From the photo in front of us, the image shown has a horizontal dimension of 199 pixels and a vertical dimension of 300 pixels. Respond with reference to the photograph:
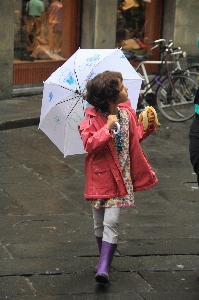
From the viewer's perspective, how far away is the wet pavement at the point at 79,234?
16.4 ft

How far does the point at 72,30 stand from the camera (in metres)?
14.7

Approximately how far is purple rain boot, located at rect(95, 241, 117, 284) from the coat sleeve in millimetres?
664

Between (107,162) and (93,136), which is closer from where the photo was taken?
(93,136)

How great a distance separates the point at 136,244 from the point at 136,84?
4.35 feet

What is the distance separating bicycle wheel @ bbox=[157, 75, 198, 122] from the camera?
11.9 metres

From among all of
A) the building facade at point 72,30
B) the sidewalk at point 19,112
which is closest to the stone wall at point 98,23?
the building facade at point 72,30

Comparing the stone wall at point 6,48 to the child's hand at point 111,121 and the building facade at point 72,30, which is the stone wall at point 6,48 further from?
the child's hand at point 111,121

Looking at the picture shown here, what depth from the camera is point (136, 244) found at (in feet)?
19.4

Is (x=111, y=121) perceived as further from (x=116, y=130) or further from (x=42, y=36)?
(x=42, y=36)

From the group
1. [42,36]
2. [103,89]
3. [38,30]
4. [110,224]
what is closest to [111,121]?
[103,89]

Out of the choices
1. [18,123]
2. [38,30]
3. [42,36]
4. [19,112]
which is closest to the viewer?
[18,123]

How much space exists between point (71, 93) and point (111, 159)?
565 mm

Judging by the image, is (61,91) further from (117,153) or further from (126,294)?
(126,294)

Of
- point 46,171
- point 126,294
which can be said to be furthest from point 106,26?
point 126,294
